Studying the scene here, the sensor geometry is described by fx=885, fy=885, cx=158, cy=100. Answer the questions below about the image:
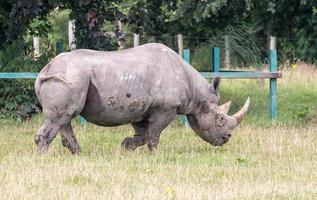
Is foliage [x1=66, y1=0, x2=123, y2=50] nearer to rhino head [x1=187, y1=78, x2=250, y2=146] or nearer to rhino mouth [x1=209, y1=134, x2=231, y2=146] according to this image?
rhino head [x1=187, y1=78, x2=250, y2=146]

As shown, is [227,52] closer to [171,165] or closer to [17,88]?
[17,88]

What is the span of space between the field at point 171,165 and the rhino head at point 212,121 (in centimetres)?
20

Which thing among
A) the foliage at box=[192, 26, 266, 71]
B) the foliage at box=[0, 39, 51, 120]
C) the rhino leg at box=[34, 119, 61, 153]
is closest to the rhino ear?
the rhino leg at box=[34, 119, 61, 153]

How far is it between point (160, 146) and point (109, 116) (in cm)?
148

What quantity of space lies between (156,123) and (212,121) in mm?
968

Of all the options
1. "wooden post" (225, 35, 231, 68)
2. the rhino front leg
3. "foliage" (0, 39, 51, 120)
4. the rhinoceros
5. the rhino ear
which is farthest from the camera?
"wooden post" (225, 35, 231, 68)

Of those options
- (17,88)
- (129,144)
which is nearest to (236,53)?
(17,88)

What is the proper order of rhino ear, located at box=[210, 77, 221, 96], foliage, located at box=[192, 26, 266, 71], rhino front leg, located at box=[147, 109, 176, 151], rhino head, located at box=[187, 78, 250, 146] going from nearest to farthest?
rhino front leg, located at box=[147, 109, 176, 151], rhino head, located at box=[187, 78, 250, 146], rhino ear, located at box=[210, 77, 221, 96], foliage, located at box=[192, 26, 266, 71]

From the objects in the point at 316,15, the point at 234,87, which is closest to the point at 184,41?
the point at 316,15

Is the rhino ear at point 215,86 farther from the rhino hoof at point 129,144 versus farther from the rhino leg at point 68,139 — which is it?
the rhino leg at point 68,139

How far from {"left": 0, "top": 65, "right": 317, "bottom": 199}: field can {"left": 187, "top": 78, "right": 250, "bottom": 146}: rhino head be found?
0.20 meters

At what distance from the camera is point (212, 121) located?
42.8 feet

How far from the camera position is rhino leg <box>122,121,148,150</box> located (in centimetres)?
1270

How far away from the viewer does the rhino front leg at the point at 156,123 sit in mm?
12508
